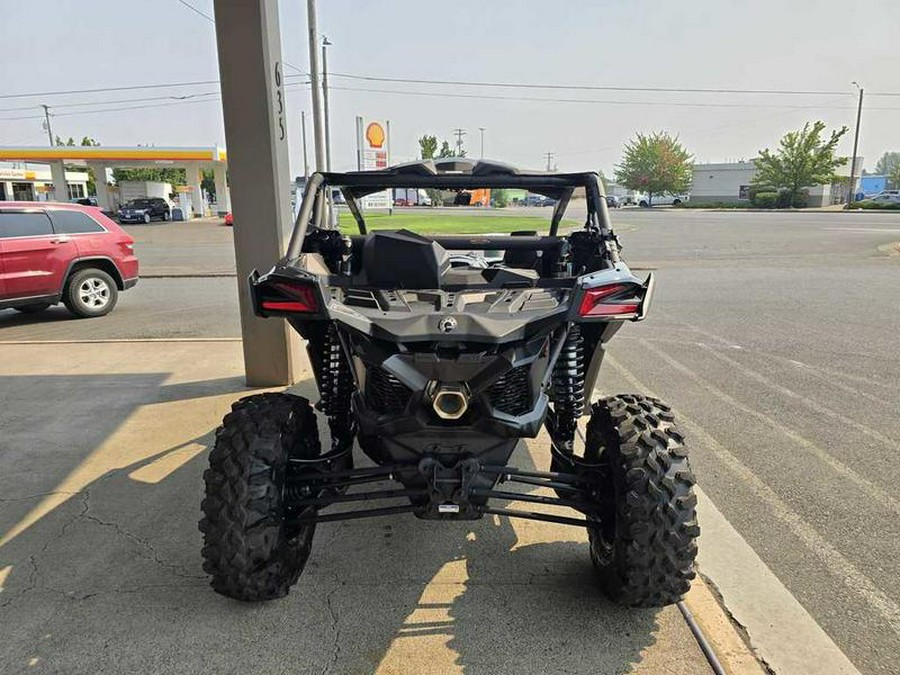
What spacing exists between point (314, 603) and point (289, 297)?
1.31 m

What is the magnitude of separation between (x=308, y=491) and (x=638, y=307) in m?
1.58

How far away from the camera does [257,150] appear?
5.46 meters

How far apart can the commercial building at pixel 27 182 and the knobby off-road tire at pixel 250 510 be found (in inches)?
2032

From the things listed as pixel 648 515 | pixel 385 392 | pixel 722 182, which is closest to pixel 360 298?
pixel 385 392

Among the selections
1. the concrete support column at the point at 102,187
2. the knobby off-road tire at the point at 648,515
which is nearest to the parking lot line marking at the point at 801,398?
the knobby off-road tire at the point at 648,515

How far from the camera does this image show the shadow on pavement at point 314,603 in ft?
8.23

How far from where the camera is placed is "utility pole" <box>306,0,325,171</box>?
19344mm

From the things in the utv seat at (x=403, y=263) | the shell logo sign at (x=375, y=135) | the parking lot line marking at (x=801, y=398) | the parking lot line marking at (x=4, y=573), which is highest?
the shell logo sign at (x=375, y=135)

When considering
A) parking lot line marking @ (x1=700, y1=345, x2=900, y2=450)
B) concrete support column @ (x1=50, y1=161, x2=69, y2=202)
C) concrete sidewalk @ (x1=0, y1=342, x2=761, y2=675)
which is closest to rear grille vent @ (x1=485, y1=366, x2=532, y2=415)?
concrete sidewalk @ (x1=0, y1=342, x2=761, y2=675)

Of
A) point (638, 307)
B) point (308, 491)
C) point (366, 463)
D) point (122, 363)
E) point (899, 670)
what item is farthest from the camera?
point (122, 363)

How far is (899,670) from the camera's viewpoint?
2.49m

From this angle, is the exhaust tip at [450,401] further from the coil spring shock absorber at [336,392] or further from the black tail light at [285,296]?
the coil spring shock absorber at [336,392]

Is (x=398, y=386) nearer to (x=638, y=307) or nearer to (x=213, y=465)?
(x=213, y=465)

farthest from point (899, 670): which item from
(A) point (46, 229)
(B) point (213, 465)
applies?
(A) point (46, 229)
